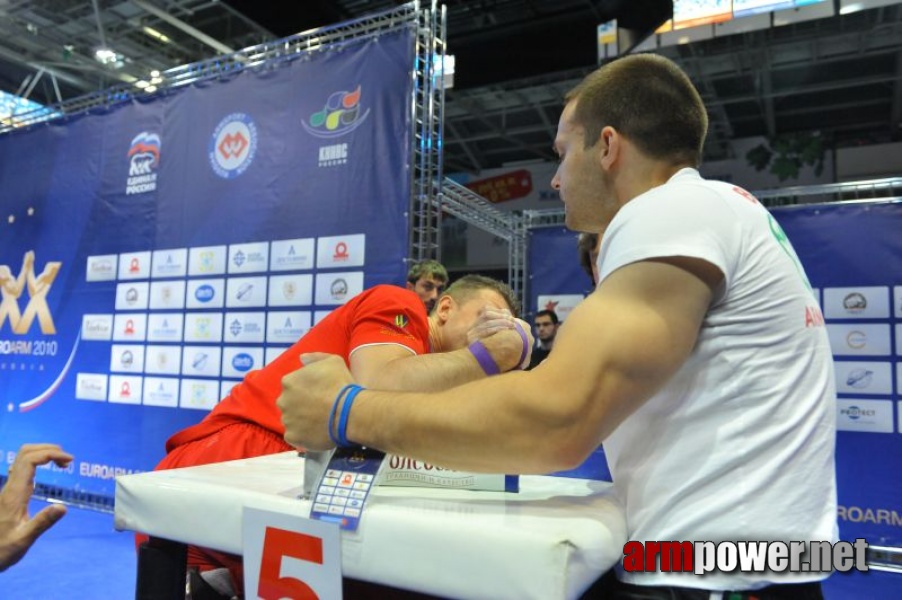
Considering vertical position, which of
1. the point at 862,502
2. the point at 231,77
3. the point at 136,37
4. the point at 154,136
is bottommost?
the point at 862,502

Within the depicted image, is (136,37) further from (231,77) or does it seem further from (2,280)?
(231,77)

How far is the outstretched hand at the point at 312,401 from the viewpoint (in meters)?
0.75

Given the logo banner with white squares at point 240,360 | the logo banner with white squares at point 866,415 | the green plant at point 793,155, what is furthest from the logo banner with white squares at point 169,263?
the green plant at point 793,155

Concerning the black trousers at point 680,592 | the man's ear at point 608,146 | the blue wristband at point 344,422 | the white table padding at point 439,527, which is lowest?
the black trousers at point 680,592

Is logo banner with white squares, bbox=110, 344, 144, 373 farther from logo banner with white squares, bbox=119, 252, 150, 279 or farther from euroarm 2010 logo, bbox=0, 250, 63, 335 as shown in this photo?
euroarm 2010 logo, bbox=0, 250, 63, 335

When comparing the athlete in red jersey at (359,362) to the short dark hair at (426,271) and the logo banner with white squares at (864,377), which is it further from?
the logo banner with white squares at (864,377)

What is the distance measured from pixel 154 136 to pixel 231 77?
2.73ft

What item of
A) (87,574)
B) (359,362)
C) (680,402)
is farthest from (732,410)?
(87,574)

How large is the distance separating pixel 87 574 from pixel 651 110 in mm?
3513

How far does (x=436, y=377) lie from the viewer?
1.26 meters

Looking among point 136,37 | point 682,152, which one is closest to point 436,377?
point 682,152

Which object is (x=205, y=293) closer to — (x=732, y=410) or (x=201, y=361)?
(x=201, y=361)

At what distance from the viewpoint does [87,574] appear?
10.0ft

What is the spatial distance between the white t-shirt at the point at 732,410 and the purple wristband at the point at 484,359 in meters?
0.65
